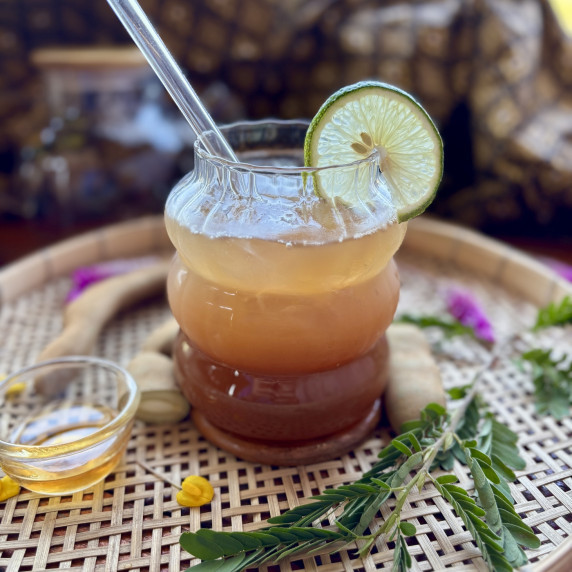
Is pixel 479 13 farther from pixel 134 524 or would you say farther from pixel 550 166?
pixel 134 524

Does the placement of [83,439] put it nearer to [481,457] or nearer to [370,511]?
[370,511]

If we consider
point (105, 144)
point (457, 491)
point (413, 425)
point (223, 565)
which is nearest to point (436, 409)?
point (413, 425)

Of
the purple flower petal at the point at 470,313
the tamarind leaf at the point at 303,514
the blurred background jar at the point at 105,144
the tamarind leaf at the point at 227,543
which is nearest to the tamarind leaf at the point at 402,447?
the tamarind leaf at the point at 303,514

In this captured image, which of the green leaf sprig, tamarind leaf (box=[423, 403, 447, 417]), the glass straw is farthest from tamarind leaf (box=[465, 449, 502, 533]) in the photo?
the glass straw

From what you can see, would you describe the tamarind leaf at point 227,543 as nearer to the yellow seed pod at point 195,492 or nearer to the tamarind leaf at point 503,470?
the yellow seed pod at point 195,492

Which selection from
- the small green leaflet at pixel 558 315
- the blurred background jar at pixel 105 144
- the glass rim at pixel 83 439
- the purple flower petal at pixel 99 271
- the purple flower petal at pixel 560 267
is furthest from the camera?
the blurred background jar at pixel 105 144

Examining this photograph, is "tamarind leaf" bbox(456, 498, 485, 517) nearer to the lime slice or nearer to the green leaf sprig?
the green leaf sprig

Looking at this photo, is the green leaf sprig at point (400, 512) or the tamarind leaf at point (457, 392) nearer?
the green leaf sprig at point (400, 512)

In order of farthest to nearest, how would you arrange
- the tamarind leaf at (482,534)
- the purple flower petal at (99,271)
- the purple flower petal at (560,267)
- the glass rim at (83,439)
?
the purple flower petal at (560,267)
the purple flower petal at (99,271)
the glass rim at (83,439)
the tamarind leaf at (482,534)
